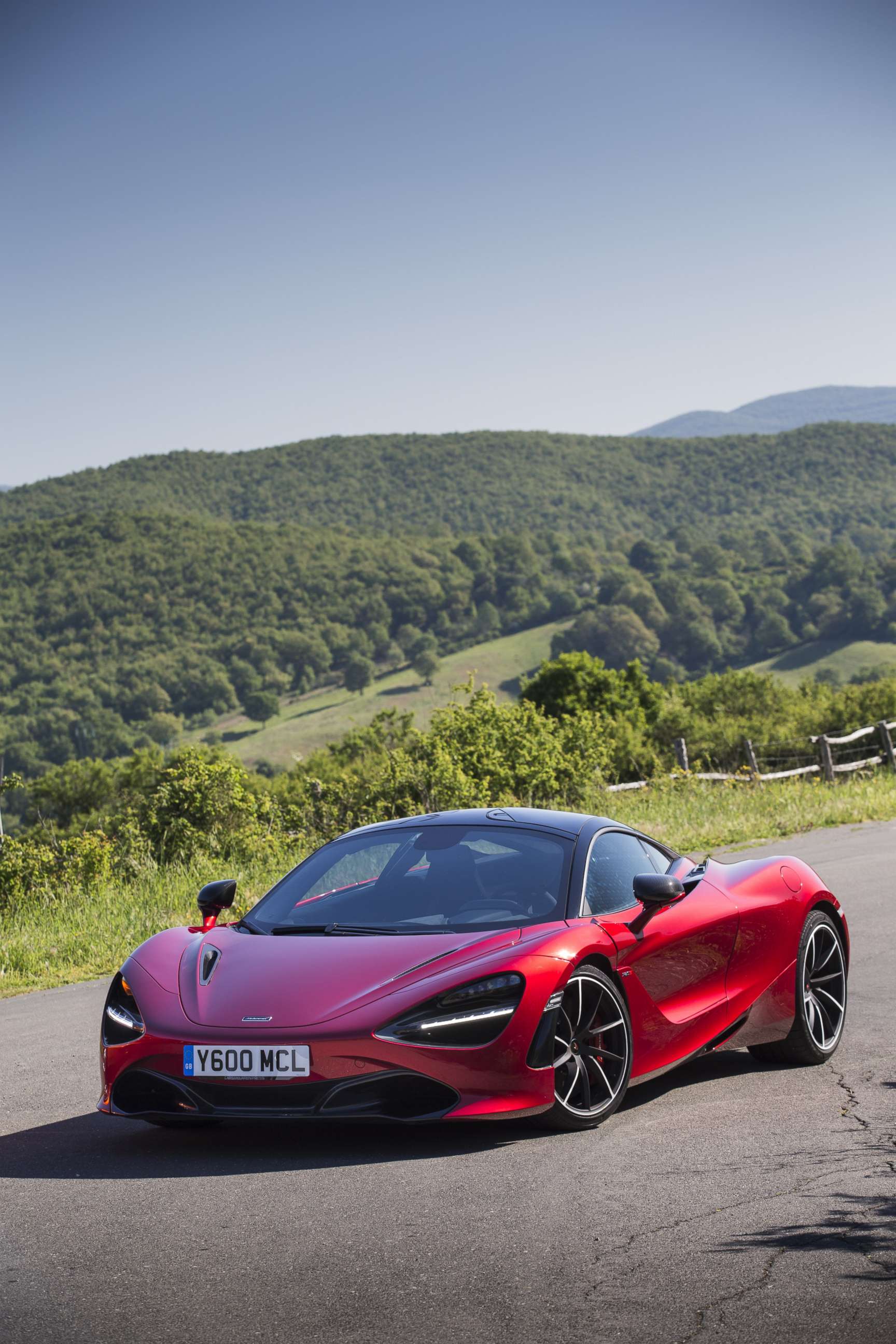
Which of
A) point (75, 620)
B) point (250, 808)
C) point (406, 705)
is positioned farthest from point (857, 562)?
point (250, 808)

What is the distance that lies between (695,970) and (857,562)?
6330 inches

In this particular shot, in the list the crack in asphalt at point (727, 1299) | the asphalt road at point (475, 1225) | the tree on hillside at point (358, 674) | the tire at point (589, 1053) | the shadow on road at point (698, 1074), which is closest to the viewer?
the crack in asphalt at point (727, 1299)

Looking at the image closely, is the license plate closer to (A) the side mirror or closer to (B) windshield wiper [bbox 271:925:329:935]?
(B) windshield wiper [bbox 271:925:329:935]

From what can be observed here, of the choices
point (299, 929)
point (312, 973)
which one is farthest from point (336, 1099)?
point (299, 929)

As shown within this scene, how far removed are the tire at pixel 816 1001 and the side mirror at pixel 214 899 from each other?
8.47ft

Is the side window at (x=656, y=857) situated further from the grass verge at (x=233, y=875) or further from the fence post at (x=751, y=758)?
the fence post at (x=751, y=758)

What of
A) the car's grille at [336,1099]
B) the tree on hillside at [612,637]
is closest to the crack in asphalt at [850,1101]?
the car's grille at [336,1099]

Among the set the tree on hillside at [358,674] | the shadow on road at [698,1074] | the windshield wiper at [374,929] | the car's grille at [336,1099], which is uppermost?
the windshield wiper at [374,929]

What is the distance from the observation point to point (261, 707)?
168 meters

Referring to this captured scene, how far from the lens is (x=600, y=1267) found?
3.77 meters

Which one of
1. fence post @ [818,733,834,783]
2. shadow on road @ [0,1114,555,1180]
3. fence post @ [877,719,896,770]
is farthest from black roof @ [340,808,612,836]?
fence post @ [877,719,896,770]

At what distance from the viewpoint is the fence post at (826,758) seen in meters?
26.2

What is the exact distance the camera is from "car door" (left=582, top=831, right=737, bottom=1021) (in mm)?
5750

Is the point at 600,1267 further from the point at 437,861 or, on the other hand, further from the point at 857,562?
the point at 857,562
